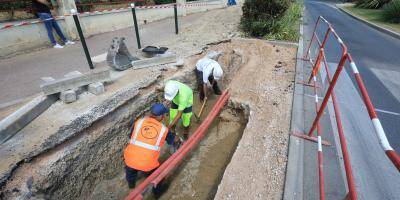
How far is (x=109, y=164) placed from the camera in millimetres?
4184

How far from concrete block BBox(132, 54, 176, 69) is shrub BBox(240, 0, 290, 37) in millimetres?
3946

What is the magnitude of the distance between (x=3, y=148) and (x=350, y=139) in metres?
5.35

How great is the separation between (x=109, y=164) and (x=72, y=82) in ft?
5.57

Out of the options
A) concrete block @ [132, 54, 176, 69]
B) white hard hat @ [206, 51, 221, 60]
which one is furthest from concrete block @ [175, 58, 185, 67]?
white hard hat @ [206, 51, 221, 60]

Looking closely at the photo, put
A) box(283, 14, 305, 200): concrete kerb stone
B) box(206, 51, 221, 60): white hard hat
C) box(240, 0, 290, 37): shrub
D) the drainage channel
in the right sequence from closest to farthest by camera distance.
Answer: box(283, 14, 305, 200): concrete kerb stone < the drainage channel < box(206, 51, 221, 60): white hard hat < box(240, 0, 290, 37): shrub

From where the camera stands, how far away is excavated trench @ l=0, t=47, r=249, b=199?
303 centimetres

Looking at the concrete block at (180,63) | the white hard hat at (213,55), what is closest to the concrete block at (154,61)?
the concrete block at (180,63)

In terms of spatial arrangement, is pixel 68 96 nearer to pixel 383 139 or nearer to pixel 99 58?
pixel 99 58

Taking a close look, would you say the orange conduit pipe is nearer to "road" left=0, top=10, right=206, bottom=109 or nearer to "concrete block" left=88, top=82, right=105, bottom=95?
"concrete block" left=88, top=82, right=105, bottom=95

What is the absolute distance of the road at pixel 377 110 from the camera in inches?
117

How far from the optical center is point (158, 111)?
3145 mm

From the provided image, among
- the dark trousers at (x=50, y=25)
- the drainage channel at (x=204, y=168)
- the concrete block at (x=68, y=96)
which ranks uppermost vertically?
the dark trousers at (x=50, y=25)

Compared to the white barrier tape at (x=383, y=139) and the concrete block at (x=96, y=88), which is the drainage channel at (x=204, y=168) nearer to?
the concrete block at (x=96, y=88)

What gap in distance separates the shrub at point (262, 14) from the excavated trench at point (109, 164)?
4.32 metres
